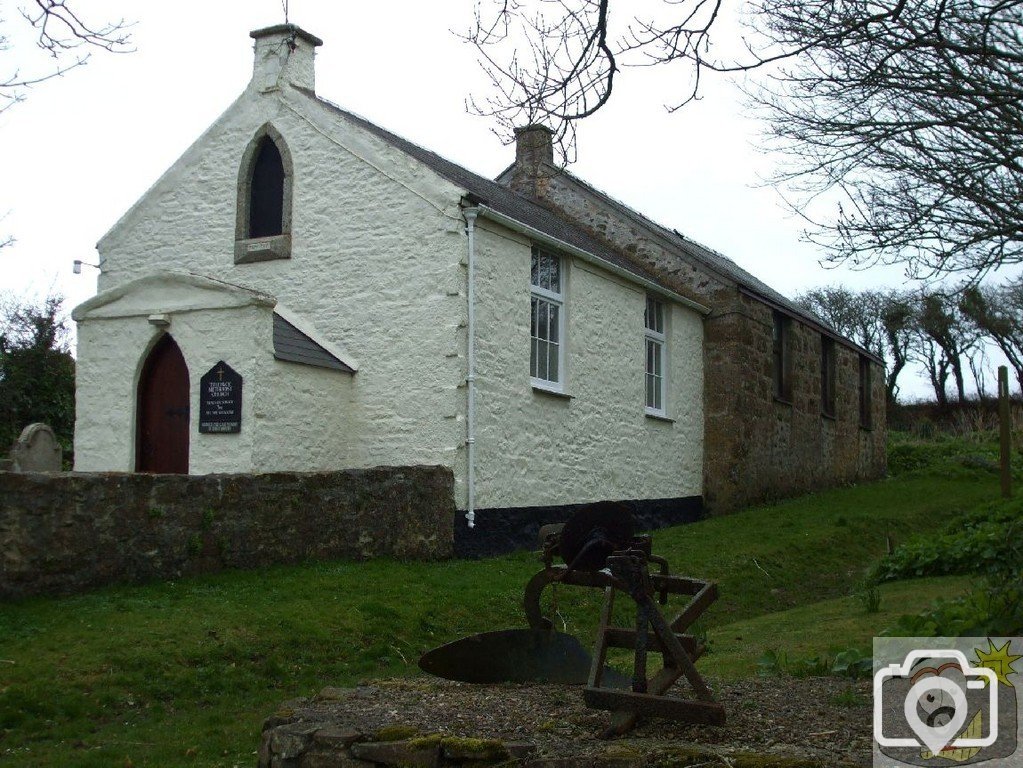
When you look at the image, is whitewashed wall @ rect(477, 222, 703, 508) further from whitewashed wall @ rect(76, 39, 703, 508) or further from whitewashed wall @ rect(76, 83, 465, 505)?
whitewashed wall @ rect(76, 83, 465, 505)

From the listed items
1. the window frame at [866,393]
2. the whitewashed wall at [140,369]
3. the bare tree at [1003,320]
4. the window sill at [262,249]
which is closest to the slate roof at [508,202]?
the window sill at [262,249]

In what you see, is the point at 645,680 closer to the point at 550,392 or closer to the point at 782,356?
the point at 550,392

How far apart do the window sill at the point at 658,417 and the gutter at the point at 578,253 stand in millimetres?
2047

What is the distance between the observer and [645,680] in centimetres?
533

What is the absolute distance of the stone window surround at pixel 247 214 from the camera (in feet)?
49.9

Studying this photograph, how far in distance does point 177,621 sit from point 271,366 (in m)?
4.65

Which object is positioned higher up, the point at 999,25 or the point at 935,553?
the point at 999,25

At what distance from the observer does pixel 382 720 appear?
5504 millimetres

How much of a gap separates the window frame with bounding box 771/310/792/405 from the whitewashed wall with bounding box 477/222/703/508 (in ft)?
10.0

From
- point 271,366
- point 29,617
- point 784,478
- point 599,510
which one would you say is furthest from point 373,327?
point 784,478

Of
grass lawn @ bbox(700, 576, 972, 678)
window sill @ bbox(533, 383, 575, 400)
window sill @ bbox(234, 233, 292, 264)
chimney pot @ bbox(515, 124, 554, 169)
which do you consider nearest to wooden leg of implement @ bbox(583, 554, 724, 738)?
A: grass lawn @ bbox(700, 576, 972, 678)

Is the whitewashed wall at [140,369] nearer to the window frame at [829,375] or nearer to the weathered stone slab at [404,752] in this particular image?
the weathered stone slab at [404,752]

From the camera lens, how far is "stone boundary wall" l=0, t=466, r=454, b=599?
9.20 meters

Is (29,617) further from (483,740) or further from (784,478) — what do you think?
(784,478)
